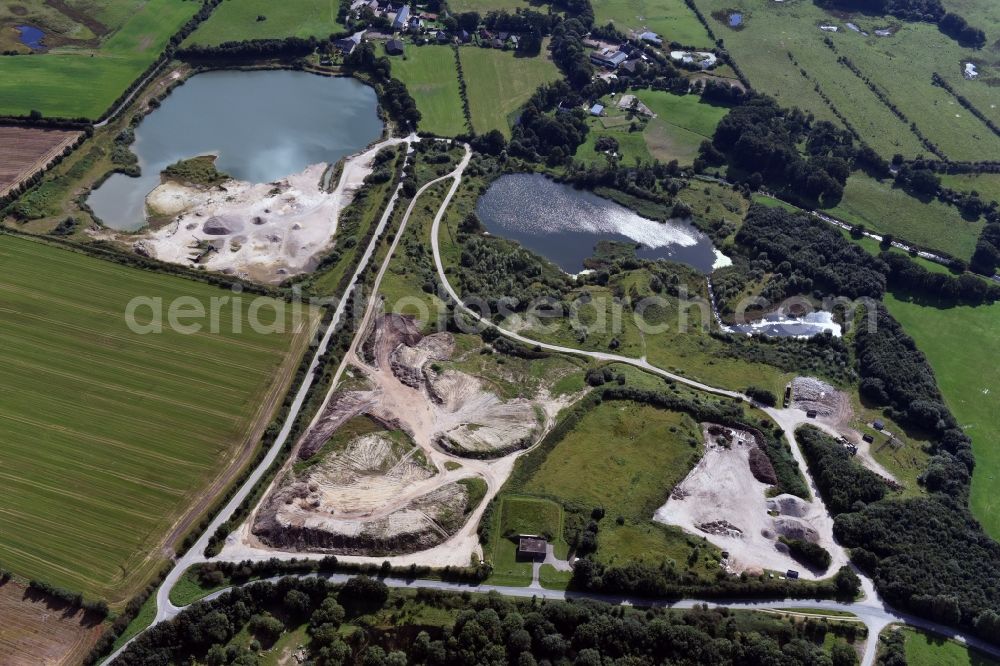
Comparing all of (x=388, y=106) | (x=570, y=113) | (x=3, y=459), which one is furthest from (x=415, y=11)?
(x=3, y=459)

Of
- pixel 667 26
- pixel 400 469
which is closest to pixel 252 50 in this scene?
pixel 667 26

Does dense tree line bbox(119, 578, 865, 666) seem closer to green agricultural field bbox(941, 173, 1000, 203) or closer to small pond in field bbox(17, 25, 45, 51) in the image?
green agricultural field bbox(941, 173, 1000, 203)

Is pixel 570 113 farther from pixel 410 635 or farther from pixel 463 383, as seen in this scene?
pixel 410 635

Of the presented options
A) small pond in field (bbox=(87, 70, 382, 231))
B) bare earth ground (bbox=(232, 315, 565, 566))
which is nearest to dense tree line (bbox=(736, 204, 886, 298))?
bare earth ground (bbox=(232, 315, 565, 566))

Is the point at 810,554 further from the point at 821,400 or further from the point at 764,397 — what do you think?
the point at 821,400

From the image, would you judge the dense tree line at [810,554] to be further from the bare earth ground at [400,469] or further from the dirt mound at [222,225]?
the dirt mound at [222,225]

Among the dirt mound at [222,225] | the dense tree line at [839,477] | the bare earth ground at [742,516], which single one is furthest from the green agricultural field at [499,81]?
the dense tree line at [839,477]
